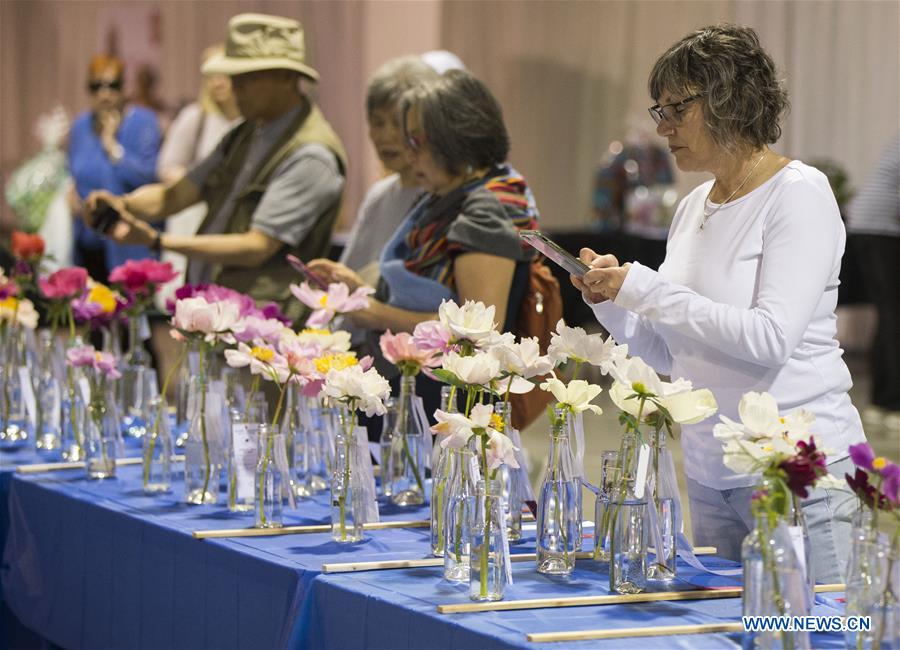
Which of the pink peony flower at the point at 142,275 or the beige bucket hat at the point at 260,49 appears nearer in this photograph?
the pink peony flower at the point at 142,275

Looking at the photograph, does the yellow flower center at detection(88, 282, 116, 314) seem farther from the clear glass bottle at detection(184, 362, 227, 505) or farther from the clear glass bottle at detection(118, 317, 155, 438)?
the clear glass bottle at detection(184, 362, 227, 505)

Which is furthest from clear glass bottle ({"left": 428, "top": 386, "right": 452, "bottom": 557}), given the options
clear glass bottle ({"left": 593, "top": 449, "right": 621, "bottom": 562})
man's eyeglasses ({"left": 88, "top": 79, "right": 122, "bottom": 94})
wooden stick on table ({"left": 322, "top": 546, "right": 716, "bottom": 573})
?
man's eyeglasses ({"left": 88, "top": 79, "right": 122, "bottom": 94})

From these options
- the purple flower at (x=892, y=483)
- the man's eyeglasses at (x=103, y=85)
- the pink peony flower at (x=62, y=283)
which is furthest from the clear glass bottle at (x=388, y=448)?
the man's eyeglasses at (x=103, y=85)

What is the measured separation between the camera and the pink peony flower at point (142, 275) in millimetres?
3279

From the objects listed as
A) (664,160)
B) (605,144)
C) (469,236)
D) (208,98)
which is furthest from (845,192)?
(469,236)

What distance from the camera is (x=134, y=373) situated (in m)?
3.30

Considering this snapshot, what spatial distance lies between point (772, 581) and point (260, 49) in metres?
2.79

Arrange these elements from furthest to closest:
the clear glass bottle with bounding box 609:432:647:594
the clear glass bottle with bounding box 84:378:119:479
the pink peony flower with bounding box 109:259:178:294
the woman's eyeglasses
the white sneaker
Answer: the white sneaker
the pink peony flower with bounding box 109:259:178:294
the woman's eyeglasses
the clear glass bottle with bounding box 84:378:119:479
the clear glass bottle with bounding box 609:432:647:594

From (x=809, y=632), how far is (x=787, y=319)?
547 millimetres

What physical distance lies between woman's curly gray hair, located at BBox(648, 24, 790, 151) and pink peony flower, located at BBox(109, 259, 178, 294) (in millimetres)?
1454

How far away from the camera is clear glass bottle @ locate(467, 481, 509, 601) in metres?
1.88

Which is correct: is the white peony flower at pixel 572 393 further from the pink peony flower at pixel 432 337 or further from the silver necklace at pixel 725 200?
the silver necklace at pixel 725 200

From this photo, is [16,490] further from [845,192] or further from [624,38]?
[624,38]

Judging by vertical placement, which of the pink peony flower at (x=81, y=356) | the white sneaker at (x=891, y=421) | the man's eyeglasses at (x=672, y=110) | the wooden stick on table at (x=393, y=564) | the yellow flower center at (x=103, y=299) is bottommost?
the white sneaker at (x=891, y=421)
